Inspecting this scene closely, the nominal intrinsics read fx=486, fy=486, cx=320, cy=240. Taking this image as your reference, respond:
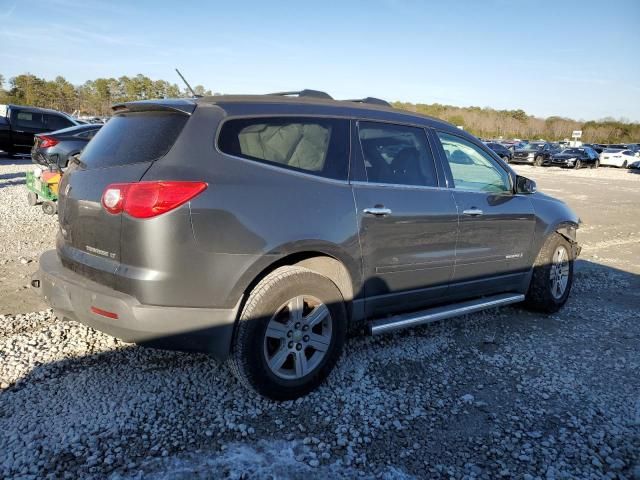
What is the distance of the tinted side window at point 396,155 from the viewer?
346cm

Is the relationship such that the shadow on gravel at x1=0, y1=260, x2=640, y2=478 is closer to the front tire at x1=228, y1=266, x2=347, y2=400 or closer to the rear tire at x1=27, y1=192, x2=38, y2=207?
the front tire at x1=228, y1=266, x2=347, y2=400

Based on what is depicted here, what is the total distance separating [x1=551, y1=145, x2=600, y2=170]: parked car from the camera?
3347 cm

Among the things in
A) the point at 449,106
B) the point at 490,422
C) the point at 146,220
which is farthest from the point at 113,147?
the point at 449,106

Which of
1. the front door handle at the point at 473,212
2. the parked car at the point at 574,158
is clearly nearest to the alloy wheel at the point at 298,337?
the front door handle at the point at 473,212

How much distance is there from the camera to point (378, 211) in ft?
10.8

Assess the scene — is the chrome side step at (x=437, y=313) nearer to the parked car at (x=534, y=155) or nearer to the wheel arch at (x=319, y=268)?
the wheel arch at (x=319, y=268)

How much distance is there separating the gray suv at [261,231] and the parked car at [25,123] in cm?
1557

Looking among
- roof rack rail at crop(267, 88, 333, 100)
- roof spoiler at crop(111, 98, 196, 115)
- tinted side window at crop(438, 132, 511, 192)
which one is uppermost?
roof rack rail at crop(267, 88, 333, 100)

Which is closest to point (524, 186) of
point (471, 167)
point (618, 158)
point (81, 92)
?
point (471, 167)

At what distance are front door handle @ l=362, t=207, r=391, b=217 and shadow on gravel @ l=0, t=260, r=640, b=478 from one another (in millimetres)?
1137

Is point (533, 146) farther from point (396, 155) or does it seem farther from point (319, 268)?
point (319, 268)

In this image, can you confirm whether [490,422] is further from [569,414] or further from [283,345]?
[283,345]

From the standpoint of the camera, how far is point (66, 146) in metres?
9.72

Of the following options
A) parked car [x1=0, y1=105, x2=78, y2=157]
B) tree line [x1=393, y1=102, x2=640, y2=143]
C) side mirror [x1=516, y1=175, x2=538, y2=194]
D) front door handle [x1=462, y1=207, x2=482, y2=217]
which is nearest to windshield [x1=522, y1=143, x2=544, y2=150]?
parked car [x1=0, y1=105, x2=78, y2=157]
